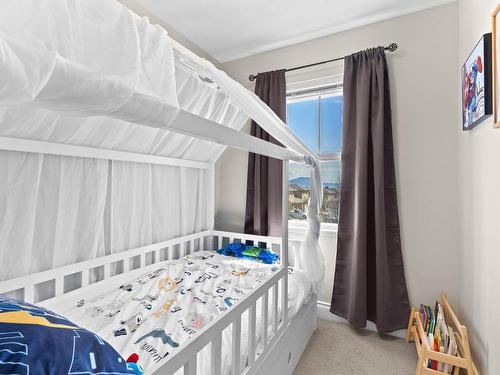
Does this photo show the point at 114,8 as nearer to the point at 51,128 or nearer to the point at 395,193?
the point at 51,128

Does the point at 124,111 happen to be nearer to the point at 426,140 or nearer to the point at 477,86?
the point at 477,86

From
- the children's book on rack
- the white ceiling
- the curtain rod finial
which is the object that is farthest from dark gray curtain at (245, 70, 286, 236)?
the children's book on rack

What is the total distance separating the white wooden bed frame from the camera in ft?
2.91

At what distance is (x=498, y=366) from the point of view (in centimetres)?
123

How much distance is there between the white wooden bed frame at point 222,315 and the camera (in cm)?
89

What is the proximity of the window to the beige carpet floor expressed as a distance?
97cm

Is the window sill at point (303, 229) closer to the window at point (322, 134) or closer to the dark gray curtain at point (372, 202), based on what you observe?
the window at point (322, 134)

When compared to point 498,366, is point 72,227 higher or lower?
higher

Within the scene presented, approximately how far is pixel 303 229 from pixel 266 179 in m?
0.60

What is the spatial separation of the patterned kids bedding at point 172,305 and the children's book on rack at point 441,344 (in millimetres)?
762

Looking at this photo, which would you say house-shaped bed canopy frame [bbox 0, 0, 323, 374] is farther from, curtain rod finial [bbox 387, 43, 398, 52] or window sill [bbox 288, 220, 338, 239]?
curtain rod finial [bbox 387, 43, 398, 52]

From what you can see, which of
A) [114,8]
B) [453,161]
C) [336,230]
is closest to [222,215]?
[336,230]

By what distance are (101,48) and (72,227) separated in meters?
1.28

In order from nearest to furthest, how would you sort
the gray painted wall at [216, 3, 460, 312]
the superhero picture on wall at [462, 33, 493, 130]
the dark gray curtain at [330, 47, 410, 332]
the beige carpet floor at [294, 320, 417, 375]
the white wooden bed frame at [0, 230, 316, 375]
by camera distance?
the white wooden bed frame at [0, 230, 316, 375] < the superhero picture on wall at [462, 33, 493, 130] < the beige carpet floor at [294, 320, 417, 375] < the gray painted wall at [216, 3, 460, 312] < the dark gray curtain at [330, 47, 410, 332]
